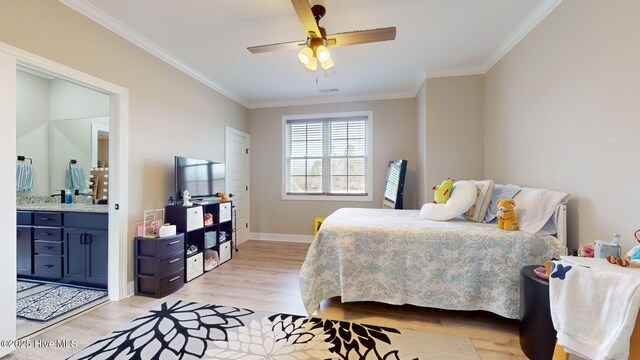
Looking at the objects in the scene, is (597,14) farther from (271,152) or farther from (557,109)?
(271,152)

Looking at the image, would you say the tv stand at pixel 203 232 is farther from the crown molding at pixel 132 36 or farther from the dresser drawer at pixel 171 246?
the crown molding at pixel 132 36

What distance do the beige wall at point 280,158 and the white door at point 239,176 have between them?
0.50 ft

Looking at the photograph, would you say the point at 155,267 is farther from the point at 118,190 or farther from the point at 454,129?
the point at 454,129

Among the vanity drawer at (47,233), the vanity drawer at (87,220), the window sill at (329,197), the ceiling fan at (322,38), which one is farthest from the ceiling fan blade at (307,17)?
the vanity drawer at (47,233)

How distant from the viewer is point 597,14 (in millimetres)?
1633

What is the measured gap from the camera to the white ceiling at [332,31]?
209cm

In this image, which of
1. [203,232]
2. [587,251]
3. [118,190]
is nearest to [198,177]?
[203,232]

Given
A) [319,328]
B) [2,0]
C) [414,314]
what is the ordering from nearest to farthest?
1. [2,0]
2. [319,328]
3. [414,314]

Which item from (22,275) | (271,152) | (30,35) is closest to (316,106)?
(271,152)

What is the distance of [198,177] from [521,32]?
397 cm

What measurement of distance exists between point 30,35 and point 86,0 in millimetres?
536

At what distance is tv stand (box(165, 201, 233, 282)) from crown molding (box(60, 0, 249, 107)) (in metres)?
1.80

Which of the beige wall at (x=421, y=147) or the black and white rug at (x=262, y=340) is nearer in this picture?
the black and white rug at (x=262, y=340)

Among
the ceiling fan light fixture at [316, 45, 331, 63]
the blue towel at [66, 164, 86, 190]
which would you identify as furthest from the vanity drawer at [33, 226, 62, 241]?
the ceiling fan light fixture at [316, 45, 331, 63]
